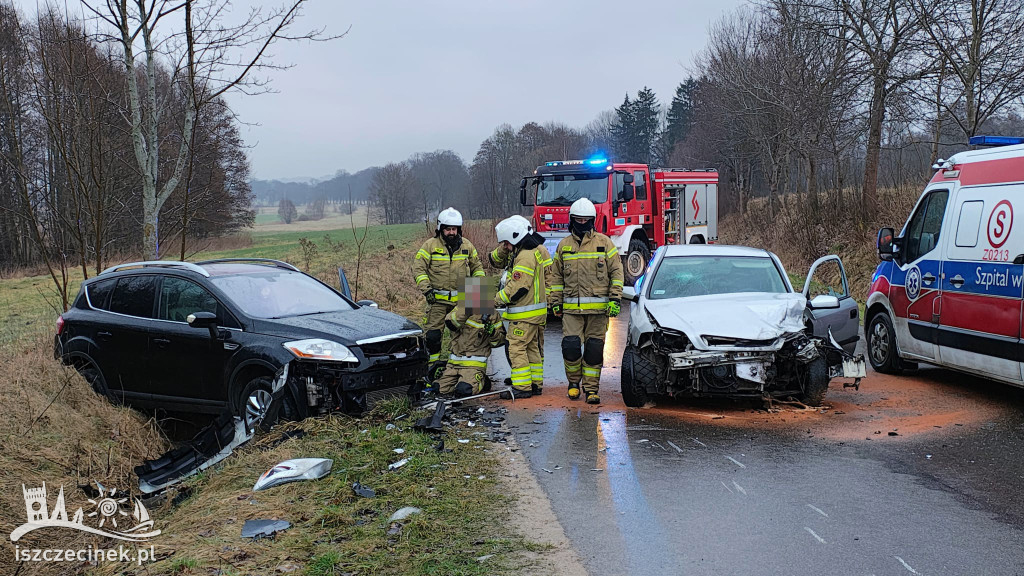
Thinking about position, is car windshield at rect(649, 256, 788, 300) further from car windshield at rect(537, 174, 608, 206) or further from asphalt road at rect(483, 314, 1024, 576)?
car windshield at rect(537, 174, 608, 206)

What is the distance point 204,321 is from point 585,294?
3.62 meters

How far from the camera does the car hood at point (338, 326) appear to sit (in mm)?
6617

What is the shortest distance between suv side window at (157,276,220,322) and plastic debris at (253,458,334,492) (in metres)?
2.20

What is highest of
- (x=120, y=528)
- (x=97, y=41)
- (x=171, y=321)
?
(x=97, y=41)

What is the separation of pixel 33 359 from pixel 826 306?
30.2 ft

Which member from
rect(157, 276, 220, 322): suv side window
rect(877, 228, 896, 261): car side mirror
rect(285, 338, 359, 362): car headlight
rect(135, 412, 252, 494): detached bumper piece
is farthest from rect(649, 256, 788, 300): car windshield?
rect(157, 276, 220, 322): suv side window

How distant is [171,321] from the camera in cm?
727

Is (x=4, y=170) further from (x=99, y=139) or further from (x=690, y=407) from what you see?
(x=690, y=407)

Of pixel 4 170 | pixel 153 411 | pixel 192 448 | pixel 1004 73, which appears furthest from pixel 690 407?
pixel 4 170

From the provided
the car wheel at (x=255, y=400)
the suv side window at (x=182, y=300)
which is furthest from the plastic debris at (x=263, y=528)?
the suv side window at (x=182, y=300)

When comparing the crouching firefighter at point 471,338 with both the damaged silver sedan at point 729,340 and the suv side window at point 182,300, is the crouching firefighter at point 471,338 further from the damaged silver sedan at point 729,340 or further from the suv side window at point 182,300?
the suv side window at point 182,300

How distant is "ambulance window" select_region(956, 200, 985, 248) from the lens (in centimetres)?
726

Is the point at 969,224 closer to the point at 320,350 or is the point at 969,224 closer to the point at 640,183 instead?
the point at 320,350

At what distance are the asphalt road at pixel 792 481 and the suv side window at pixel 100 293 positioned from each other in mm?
4333
